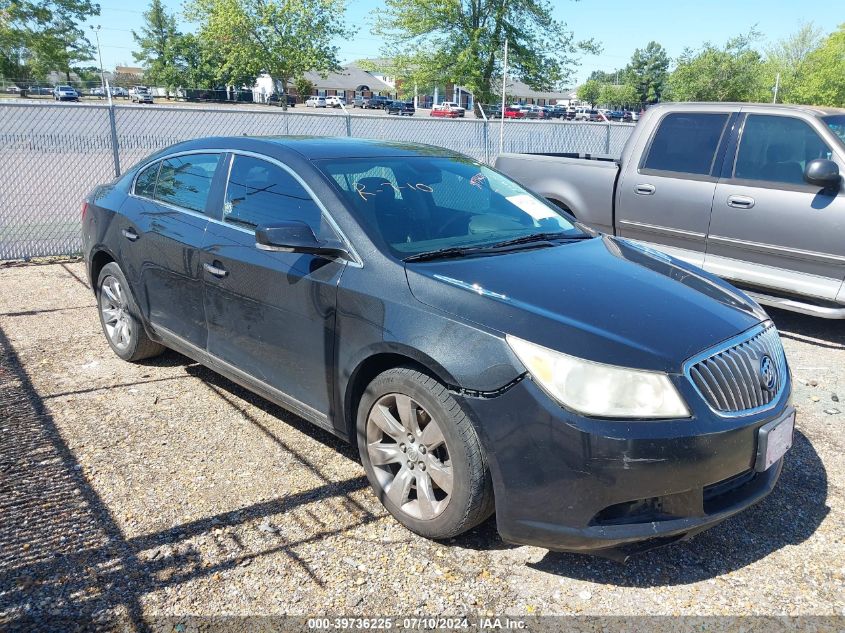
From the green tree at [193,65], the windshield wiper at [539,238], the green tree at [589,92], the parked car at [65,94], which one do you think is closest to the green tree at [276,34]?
the parked car at [65,94]

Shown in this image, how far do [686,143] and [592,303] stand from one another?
14.5ft

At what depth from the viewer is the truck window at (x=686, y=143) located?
6.39m

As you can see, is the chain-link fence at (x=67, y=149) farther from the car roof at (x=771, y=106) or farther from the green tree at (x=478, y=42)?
the green tree at (x=478, y=42)

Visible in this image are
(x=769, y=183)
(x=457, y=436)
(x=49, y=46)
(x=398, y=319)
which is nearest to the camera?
(x=457, y=436)

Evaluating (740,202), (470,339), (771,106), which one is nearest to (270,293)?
(470,339)

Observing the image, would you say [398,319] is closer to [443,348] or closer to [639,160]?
[443,348]

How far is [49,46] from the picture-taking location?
51.9 metres

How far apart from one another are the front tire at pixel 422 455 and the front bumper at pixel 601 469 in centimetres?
9

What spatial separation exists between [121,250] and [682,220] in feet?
15.9

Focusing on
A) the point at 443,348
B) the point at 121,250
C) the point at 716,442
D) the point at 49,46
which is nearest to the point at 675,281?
the point at 716,442

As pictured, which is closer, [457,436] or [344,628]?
[344,628]

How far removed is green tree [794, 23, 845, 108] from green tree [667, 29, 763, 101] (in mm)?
4181

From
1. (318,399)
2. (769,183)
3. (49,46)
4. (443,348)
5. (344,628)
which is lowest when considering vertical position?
(344,628)

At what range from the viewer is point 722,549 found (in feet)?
9.90
